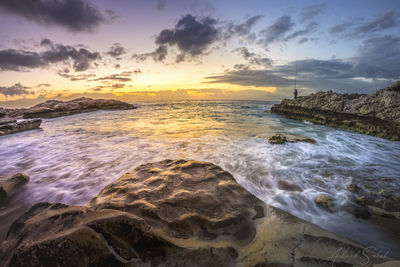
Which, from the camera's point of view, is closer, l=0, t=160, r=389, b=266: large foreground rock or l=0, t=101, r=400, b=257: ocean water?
l=0, t=160, r=389, b=266: large foreground rock

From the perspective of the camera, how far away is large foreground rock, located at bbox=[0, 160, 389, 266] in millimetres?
1311

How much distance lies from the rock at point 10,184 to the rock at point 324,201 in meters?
6.16

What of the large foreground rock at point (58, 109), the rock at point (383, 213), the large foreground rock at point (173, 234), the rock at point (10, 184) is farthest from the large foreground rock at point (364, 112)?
the large foreground rock at point (58, 109)

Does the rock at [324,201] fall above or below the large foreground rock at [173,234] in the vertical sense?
below

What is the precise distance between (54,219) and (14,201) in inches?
105

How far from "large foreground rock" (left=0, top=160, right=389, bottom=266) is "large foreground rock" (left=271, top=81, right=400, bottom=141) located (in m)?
11.3

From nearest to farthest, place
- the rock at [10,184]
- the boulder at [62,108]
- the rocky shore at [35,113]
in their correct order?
1. the rock at [10,184]
2. the rocky shore at [35,113]
3. the boulder at [62,108]

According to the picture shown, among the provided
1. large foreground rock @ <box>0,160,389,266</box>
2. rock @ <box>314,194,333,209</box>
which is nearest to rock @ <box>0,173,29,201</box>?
large foreground rock @ <box>0,160,389,266</box>

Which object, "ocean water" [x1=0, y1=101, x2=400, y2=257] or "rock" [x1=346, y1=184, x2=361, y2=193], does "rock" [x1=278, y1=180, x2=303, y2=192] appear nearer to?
"ocean water" [x1=0, y1=101, x2=400, y2=257]

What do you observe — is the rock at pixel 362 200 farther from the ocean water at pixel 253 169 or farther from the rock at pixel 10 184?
the rock at pixel 10 184

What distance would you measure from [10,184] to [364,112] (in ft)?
54.7

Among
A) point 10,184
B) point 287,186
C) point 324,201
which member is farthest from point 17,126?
point 324,201

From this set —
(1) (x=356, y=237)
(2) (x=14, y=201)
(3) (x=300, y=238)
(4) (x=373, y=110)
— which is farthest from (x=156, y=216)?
(4) (x=373, y=110)

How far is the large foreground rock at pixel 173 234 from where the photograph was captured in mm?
→ 1311
